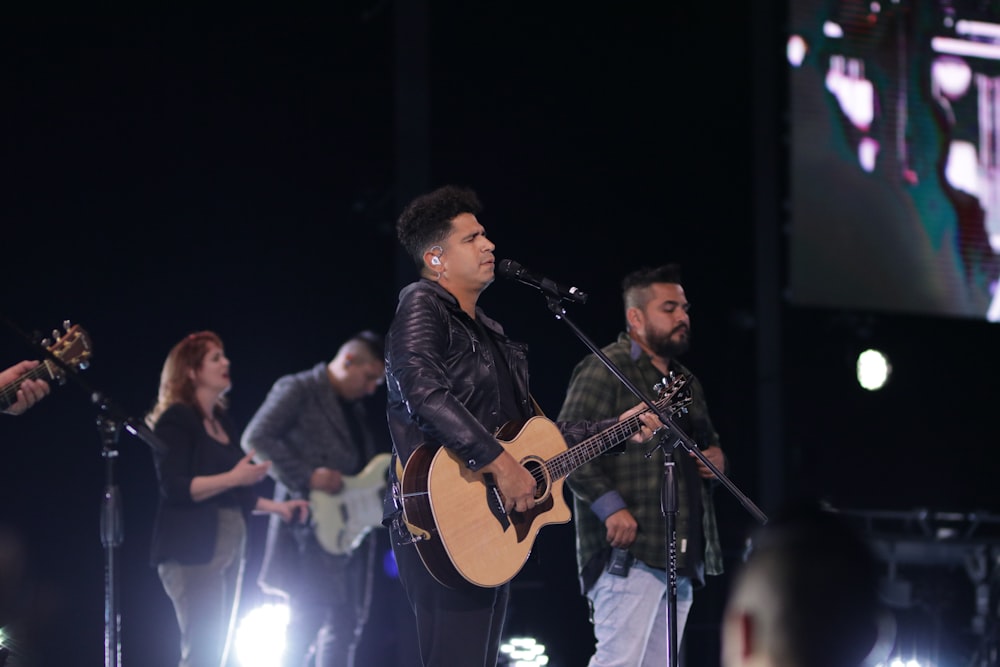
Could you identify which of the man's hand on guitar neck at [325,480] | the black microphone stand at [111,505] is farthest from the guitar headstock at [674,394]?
the man's hand on guitar neck at [325,480]

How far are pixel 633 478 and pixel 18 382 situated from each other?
2.34 m

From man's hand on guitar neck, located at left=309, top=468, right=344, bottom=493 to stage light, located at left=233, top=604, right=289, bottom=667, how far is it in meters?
0.62

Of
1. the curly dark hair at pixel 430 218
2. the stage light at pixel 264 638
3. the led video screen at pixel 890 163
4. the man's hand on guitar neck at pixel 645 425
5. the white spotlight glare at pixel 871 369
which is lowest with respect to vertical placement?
the stage light at pixel 264 638

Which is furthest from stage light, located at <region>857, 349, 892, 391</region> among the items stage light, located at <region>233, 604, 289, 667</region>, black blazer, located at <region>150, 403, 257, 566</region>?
black blazer, located at <region>150, 403, 257, 566</region>

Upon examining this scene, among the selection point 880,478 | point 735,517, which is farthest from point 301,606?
point 880,478

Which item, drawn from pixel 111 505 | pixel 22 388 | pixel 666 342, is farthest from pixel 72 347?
pixel 666 342

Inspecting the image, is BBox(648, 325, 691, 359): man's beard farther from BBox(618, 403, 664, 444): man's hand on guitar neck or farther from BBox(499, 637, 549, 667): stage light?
BBox(499, 637, 549, 667): stage light

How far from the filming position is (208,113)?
676cm

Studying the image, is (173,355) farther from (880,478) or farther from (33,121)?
(880,478)

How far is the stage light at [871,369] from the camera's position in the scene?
859 cm

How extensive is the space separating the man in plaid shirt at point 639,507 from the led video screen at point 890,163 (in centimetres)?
378

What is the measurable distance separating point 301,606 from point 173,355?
1.42 m

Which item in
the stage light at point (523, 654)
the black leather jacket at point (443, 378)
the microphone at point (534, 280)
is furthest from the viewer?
the stage light at point (523, 654)

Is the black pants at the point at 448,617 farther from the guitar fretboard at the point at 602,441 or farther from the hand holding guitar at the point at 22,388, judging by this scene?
the hand holding guitar at the point at 22,388
